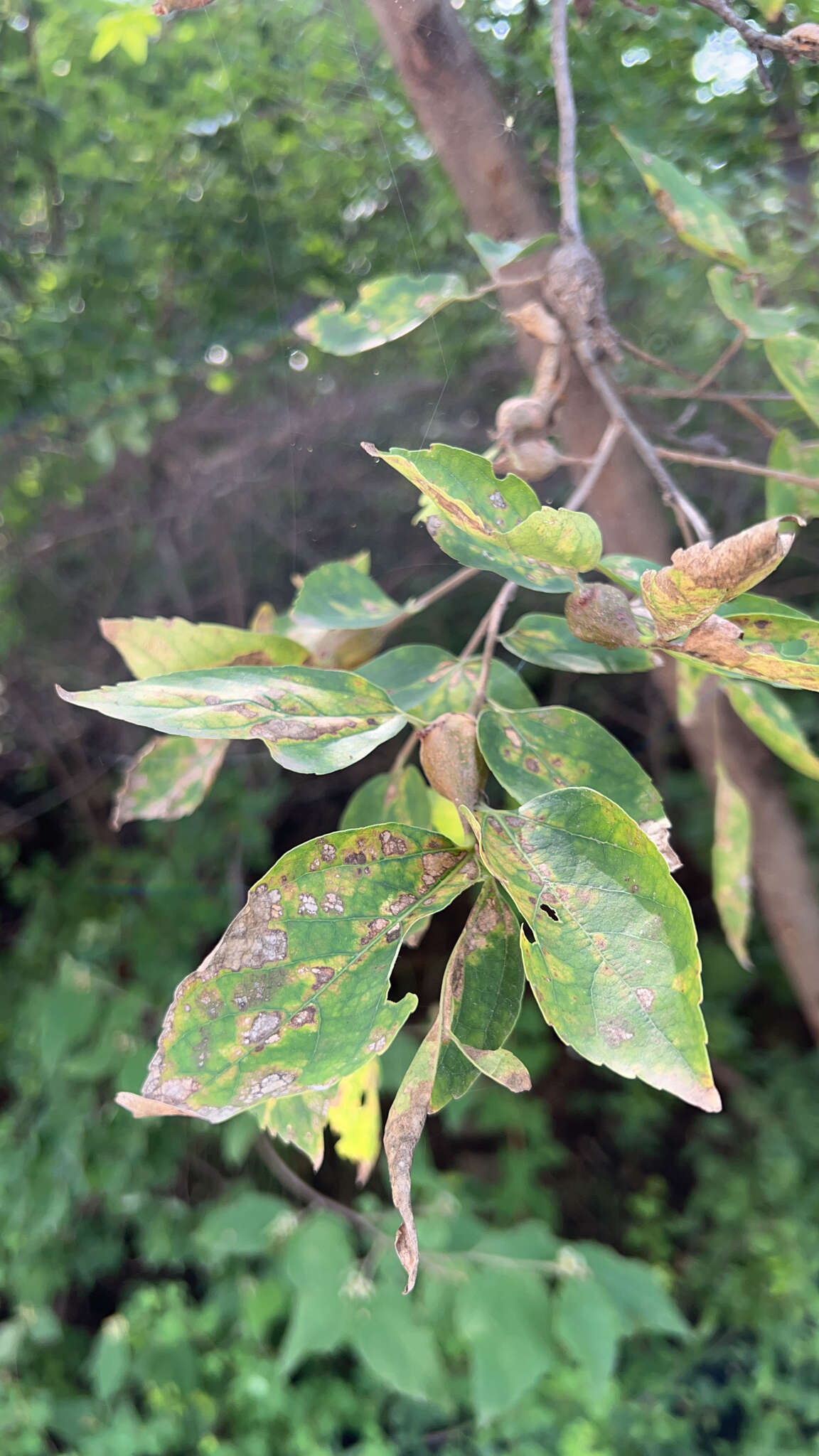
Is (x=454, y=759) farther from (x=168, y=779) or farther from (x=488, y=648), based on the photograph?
(x=168, y=779)

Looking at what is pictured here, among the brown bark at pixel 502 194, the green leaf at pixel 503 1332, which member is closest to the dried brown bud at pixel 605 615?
the brown bark at pixel 502 194

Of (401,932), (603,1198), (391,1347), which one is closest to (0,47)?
(401,932)

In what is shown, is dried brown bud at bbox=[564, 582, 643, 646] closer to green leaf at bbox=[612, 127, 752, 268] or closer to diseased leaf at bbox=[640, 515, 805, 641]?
diseased leaf at bbox=[640, 515, 805, 641]

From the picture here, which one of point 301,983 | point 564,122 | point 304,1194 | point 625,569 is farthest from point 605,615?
point 304,1194

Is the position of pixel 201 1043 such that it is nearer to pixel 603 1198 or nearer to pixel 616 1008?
pixel 616 1008

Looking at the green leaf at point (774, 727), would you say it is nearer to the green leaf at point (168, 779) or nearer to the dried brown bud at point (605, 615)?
the dried brown bud at point (605, 615)

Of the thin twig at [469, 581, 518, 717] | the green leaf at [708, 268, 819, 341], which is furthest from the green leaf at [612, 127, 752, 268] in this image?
the thin twig at [469, 581, 518, 717]
